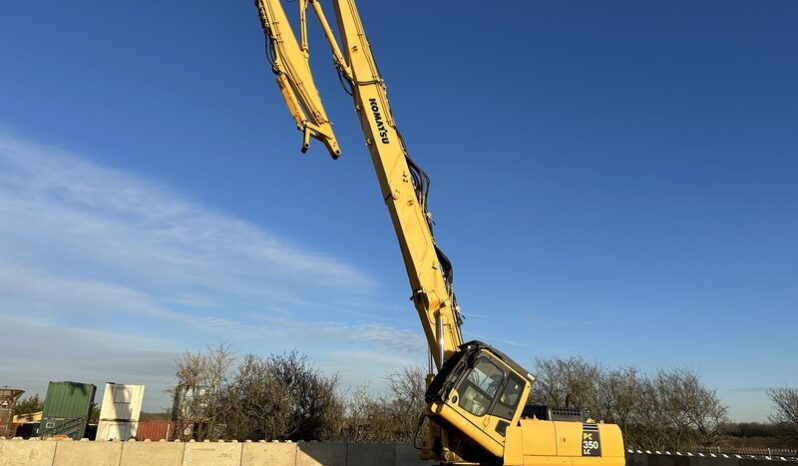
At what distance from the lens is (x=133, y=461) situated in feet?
49.0

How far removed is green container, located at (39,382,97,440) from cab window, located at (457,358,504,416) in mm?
23955

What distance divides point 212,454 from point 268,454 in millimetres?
1514

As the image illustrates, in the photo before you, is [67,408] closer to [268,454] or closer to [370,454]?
[268,454]

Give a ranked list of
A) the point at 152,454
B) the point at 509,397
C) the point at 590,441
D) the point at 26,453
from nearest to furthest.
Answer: the point at 509,397
the point at 590,441
the point at 26,453
the point at 152,454

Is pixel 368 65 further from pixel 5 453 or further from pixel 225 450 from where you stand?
pixel 5 453

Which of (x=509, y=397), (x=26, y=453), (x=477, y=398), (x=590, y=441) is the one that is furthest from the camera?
(x=26, y=453)

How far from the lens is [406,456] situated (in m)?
17.1

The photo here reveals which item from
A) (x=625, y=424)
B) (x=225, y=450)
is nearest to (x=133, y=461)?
(x=225, y=450)

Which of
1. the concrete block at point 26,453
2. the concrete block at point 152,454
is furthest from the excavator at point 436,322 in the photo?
the concrete block at point 26,453

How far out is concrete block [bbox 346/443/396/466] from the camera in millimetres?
16578

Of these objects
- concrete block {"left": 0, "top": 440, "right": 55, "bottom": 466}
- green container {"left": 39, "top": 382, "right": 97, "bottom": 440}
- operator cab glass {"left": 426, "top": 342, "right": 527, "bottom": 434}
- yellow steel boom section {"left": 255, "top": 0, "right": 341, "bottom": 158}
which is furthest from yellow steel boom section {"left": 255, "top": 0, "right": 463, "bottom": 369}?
green container {"left": 39, "top": 382, "right": 97, "bottom": 440}

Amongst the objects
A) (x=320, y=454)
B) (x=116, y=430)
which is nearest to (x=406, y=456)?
(x=320, y=454)

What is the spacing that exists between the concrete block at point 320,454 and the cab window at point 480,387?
7.38 m

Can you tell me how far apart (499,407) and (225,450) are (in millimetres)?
8712
